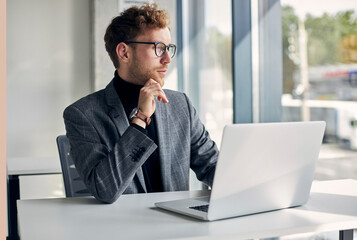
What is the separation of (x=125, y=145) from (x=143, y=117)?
0.15 m

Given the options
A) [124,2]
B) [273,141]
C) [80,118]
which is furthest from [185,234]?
[124,2]

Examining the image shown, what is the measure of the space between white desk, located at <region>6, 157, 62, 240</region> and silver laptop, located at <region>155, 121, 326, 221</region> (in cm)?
144

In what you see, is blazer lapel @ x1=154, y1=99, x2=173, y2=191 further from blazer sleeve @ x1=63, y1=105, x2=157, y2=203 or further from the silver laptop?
the silver laptop

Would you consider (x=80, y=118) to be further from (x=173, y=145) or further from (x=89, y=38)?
(x=89, y=38)

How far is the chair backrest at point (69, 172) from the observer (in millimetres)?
2312

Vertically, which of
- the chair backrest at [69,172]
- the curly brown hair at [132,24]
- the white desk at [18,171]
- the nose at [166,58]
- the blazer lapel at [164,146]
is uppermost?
the curly brown hair at [132,24]

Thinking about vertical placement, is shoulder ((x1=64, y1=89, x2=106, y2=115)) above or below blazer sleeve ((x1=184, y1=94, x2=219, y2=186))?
above

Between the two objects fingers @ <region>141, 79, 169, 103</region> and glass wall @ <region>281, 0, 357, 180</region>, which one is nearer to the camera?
fingers @ <region>141, 79, 169, 103</region>

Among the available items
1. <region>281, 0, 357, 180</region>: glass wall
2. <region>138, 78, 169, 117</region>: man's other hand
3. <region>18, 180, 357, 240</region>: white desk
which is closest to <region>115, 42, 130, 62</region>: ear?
<region>138, 78, 169, 117</region>: man's other hand

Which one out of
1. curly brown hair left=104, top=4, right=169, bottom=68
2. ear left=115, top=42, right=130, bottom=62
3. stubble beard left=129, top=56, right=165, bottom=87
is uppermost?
curly brown hair left=104, top=4, right=169, bottom=68

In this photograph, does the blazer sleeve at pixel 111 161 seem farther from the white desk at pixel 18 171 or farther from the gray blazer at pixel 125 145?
the white desk at pixel 18 171

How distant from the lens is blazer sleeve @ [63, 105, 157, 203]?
5.10ft

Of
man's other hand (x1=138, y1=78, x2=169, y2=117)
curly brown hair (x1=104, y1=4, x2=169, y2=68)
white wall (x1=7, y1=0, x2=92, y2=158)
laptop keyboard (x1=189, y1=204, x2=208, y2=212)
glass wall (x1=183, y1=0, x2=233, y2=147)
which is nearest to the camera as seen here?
laptop keyboard (x1=189, y1=204, x2=208, y2=212)

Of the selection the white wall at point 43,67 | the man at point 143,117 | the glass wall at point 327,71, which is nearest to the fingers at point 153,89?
the man at point 143,117
